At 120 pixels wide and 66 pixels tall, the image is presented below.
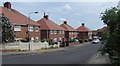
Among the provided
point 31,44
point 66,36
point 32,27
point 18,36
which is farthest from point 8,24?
point 66,36

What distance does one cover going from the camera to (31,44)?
55.4 metres

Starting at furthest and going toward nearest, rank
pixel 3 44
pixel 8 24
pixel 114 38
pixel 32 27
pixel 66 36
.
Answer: pixel 66 36 < pixel 32 27 < pixel 8 24 < pixel 3 44 < pixel 114 38

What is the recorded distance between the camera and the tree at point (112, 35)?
14289mm

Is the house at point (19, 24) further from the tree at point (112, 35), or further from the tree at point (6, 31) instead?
the tree at point (112, 35)

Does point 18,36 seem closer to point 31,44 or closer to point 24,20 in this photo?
point 24,20

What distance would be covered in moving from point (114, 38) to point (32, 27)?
57.4m

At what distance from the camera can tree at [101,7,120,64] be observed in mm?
14289

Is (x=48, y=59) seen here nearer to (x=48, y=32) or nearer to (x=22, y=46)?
(x=22, y=46)

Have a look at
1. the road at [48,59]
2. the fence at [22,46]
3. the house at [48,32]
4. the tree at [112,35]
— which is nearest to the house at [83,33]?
the house at [48,32]

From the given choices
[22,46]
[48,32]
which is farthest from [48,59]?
[48,32]

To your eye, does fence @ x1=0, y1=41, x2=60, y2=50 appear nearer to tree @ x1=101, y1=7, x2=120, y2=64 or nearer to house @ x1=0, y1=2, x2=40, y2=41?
house @ x1=0, y1=2, x2=40, y2=41

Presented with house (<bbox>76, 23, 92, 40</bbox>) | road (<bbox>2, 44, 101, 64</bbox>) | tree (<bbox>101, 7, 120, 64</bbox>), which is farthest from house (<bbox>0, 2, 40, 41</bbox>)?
house (<bbox>76, 23, 92, 40</bbox>)

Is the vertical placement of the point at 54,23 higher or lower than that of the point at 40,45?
higher

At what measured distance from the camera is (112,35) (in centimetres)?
1465
